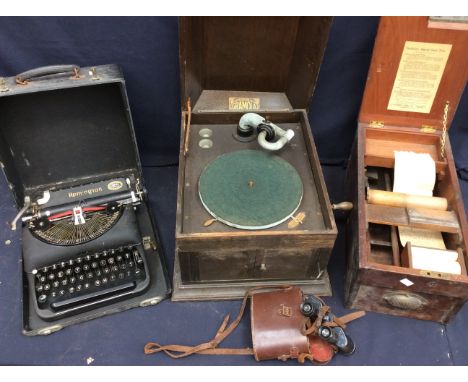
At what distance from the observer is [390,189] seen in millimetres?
2605

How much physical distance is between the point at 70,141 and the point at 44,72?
47 centimetres

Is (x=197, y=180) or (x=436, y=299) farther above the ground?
(x=197, y=180)

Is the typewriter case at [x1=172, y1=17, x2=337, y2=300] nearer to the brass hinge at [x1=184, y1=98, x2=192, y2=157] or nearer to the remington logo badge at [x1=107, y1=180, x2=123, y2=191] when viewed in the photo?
the brass hinge at [x1=184, y1=98, x2=192, y2=157]

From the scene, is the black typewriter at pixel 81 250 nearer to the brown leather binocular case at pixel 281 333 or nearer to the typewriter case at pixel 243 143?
the typewriter case at pixel 243 143

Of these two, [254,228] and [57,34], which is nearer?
[254,228]

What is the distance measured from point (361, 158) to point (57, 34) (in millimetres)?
1767

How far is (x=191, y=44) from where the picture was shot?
229 cm

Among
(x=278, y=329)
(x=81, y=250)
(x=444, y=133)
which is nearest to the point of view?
(x=278, y=329)

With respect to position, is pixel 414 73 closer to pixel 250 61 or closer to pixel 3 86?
pixel 250 61

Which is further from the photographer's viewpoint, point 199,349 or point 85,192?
point 85,192

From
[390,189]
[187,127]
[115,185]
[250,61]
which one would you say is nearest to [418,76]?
[390,189]

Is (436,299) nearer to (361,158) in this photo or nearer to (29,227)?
(361,158)

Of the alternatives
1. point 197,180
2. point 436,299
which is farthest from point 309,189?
point 436,299

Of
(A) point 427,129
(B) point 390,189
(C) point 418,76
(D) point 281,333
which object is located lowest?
(D) point 281,333
